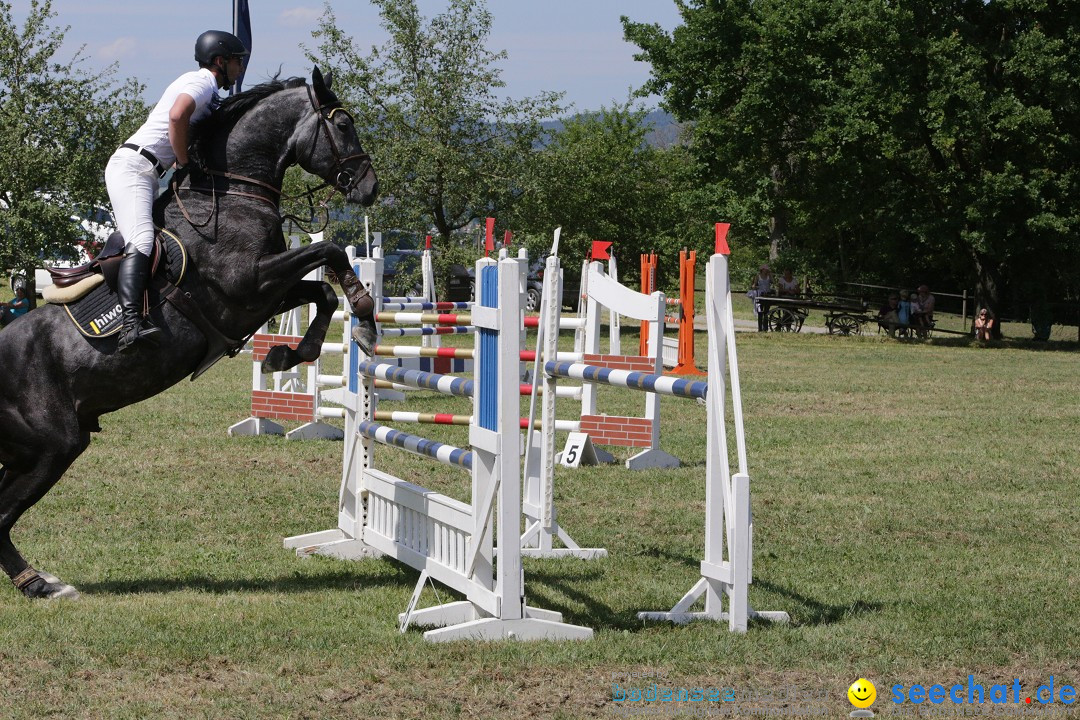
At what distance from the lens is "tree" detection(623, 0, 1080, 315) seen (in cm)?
2577

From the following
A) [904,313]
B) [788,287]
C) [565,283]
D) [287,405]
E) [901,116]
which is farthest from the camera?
[565,283]

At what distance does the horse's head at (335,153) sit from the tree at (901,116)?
72.0ft

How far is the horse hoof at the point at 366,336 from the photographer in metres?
5.94

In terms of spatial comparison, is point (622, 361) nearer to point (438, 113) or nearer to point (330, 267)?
point (330, 267)

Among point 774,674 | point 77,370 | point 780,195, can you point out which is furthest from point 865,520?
point 780,195

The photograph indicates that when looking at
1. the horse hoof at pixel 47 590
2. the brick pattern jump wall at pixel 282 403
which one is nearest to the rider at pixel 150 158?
the horse hoof at pixel 47 590

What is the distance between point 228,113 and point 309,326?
1094 millimetres

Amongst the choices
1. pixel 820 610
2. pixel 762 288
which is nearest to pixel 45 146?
pixel 762 288

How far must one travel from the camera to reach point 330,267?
595 centimetres

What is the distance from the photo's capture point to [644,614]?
5410 mm

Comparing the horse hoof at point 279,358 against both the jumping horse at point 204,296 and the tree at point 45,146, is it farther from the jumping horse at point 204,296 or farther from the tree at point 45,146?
the tree at point 45,146

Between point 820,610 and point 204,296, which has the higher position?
point 204,296

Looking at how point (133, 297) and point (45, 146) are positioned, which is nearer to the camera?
point (133, 297)

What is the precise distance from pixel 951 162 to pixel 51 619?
89.7 feet
